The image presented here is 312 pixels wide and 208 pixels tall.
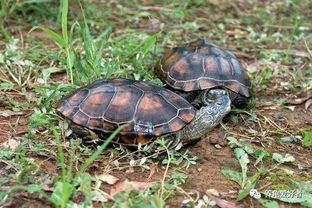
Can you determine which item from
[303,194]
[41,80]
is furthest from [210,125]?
[41,80]

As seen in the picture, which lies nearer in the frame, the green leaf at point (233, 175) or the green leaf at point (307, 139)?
the green leaf at point (233, 175)

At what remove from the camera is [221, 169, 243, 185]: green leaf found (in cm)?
315

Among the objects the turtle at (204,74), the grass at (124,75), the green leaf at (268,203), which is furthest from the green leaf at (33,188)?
the turtle at (204,74)

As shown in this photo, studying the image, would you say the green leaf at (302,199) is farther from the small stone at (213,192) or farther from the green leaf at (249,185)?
the small stone at (213,192)

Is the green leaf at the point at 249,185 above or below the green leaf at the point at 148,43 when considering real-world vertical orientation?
below

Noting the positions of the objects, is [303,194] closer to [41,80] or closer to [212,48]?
[212,48]

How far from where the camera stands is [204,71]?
4297mm

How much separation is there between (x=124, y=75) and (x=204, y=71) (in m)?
0.68

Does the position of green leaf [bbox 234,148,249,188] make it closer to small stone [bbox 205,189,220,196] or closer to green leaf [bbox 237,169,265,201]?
green leaf [bbox 237,169,265,201]

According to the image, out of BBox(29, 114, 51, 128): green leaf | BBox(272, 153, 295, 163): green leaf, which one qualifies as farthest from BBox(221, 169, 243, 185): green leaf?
BBox(29, 114, 51, 128): green leaf

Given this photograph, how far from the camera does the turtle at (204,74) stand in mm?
4270

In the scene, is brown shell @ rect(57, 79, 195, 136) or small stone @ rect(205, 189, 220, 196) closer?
Result: small stone @ rect(205, 189, 220, 196)

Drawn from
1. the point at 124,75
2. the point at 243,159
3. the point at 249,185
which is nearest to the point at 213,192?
the point at 249,185

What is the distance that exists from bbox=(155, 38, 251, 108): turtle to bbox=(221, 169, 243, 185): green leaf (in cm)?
Result: 113
